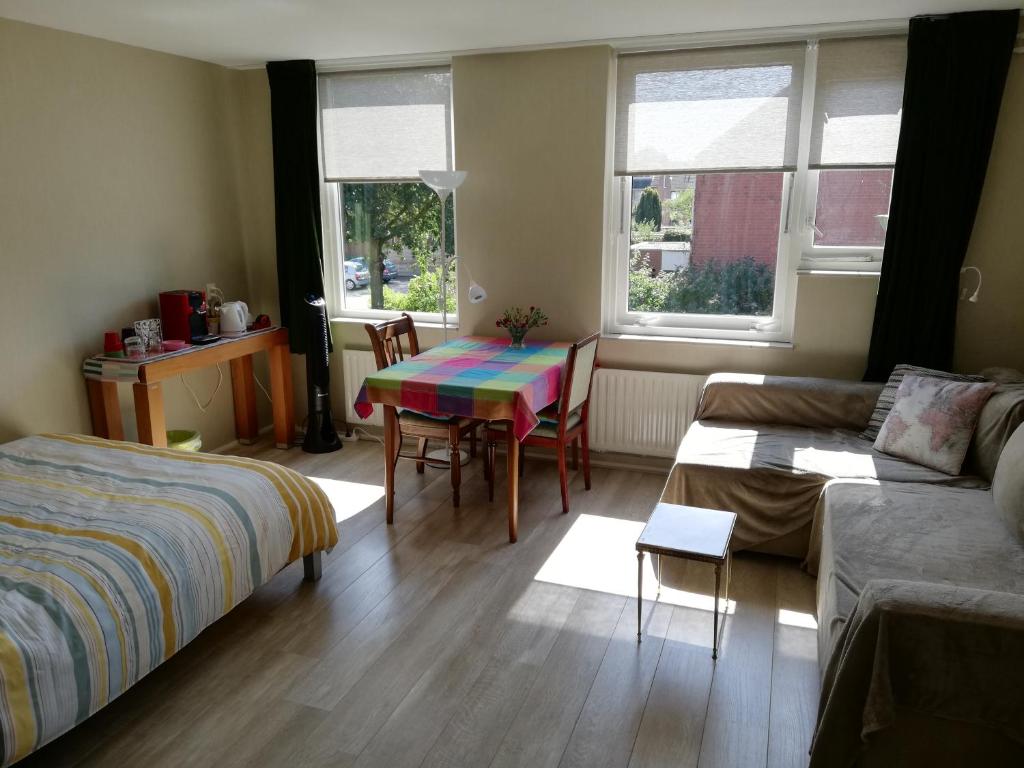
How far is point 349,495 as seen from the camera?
3941 millimetres

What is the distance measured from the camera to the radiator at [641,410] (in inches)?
160

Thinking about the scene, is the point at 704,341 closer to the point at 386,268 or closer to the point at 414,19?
the point at 386,268

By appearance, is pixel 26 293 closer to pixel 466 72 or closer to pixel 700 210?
pixel 466 72

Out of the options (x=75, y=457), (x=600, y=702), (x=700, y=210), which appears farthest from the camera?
(x=700, y=210)

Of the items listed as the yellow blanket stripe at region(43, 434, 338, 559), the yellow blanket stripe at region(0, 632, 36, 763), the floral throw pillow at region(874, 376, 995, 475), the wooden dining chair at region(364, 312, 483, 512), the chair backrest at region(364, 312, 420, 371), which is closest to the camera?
the yellow blanket stripe at region(0, 632, 36, 763)

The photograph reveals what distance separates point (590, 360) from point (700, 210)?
3.48ft

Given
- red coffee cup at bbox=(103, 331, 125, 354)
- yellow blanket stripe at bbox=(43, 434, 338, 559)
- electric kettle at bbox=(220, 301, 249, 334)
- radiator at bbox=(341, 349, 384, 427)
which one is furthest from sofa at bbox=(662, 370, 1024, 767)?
red coffee cup at bbox=(103, 331, 125, 354)

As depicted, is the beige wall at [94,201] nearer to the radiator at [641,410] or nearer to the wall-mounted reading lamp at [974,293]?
the radiator at [641,410]

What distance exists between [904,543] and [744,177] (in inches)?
84.9

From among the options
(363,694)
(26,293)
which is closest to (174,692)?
(363,694)

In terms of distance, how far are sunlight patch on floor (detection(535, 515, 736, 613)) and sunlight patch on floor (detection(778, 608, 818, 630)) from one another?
0.58 feet

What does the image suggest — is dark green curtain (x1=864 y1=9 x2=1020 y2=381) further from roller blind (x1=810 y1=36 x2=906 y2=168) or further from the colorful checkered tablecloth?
the colorful checkered tablecloth

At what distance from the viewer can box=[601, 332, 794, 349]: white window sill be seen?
3.92m

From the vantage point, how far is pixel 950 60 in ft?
10.8
